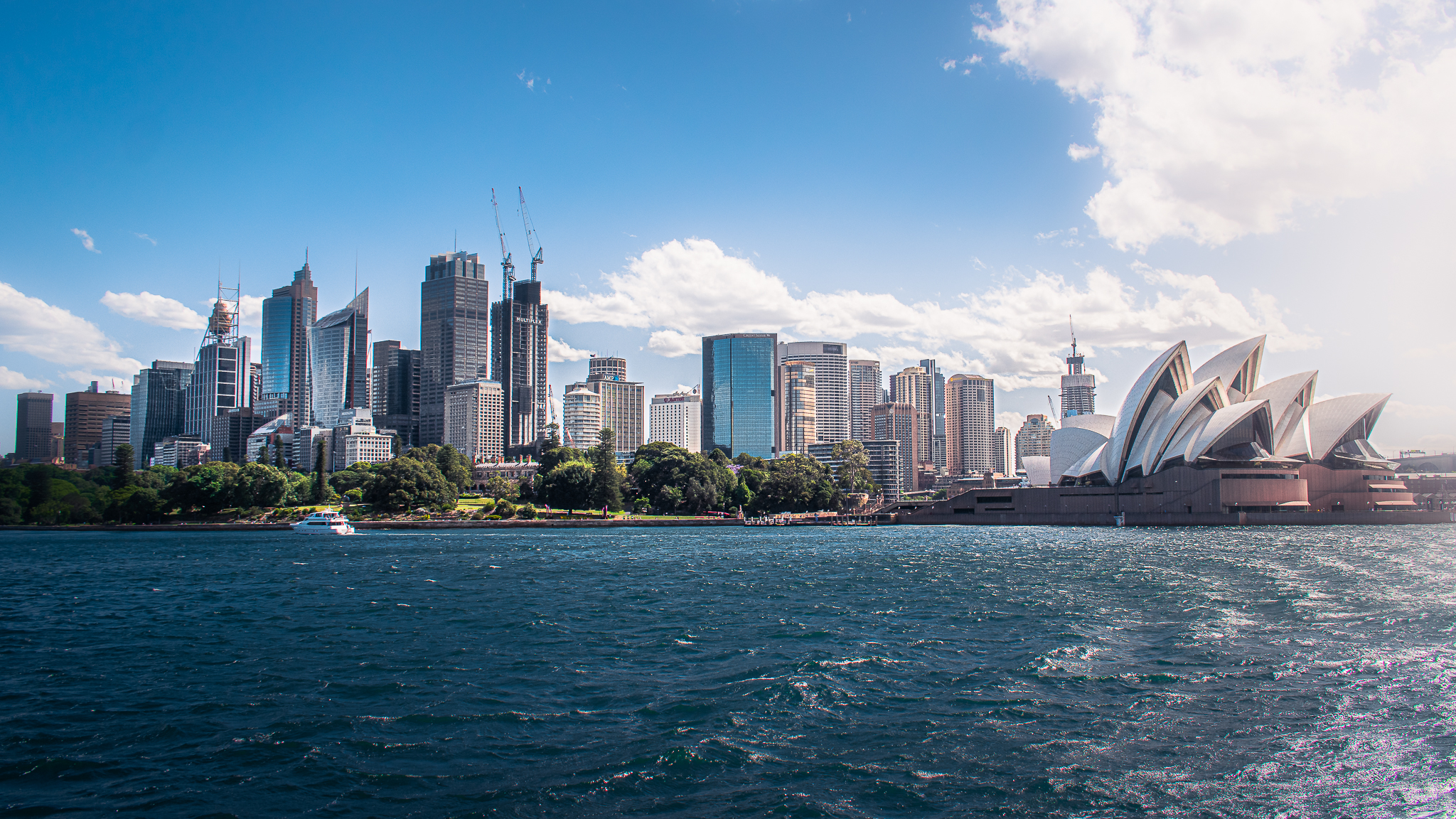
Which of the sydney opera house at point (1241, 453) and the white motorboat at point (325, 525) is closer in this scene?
the sydney opera house at point (1241, 453)

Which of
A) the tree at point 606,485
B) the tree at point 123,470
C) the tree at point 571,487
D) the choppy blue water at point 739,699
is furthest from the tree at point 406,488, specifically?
the choppy blue water at point 739,699

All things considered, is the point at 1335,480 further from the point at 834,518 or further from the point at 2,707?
the point at 2,707

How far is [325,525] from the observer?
80938 mm

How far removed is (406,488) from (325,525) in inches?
706

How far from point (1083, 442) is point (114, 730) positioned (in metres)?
97.6

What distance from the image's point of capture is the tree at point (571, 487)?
10244 cm

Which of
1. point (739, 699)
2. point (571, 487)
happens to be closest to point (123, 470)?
point (571, 487)

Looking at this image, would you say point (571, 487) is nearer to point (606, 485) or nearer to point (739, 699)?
point (606, 485)

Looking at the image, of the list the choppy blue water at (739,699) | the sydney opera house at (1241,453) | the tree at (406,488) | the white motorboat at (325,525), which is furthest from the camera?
the tree at (406,488)

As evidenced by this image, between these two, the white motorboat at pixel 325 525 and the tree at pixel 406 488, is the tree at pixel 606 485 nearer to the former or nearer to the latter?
the tree at pixel 406 488

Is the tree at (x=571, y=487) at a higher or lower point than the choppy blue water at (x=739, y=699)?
higher

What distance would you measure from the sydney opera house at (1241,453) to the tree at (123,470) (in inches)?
4644

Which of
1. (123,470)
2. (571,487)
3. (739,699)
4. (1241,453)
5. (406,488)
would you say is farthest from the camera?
(123,470)

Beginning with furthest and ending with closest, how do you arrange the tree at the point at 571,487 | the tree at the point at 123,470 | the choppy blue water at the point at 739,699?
the tree at the point at 123,470
the tree at the point at 571,487
the choppy blue water at the point at 739,699
